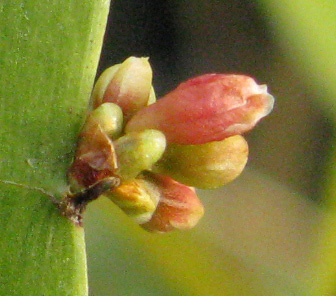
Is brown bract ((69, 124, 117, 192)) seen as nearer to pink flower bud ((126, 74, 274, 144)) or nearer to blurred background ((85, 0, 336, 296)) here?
pink flower bud ((126, 74, 274, 144))

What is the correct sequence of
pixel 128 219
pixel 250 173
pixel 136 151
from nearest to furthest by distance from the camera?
pixel 136 151 → pixel 128 219 → pixel 250 173

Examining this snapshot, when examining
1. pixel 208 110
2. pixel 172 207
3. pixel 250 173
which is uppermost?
pixel 208 110

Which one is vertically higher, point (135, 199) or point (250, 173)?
point (135, 199)

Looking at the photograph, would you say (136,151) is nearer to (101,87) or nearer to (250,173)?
(101,87)

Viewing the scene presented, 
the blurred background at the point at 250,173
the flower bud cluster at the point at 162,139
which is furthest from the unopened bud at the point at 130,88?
the blurred background at the point at 250,173

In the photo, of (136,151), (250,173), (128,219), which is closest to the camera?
(136,151)

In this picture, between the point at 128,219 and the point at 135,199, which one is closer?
the point at 135,199

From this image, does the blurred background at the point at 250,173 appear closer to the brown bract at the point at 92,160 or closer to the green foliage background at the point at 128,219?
the green foliage background at the point at 128,219

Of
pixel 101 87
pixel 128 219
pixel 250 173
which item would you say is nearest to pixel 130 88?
pixel 101 87
